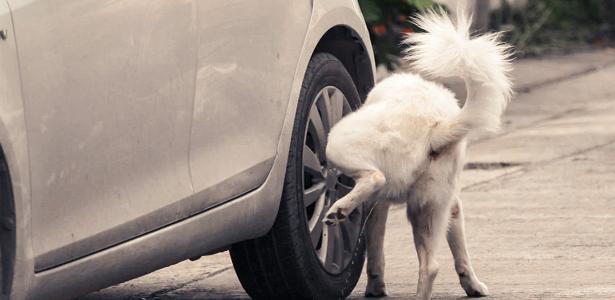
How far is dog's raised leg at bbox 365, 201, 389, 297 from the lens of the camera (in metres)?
5.48

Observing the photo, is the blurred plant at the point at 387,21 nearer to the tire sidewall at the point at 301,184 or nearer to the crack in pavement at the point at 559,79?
the crack in pavement at the point at 559,79

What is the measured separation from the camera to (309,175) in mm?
5305

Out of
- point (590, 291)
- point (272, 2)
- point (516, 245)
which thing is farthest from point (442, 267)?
point (272, 2)

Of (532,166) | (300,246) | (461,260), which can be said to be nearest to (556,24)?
(532,166)

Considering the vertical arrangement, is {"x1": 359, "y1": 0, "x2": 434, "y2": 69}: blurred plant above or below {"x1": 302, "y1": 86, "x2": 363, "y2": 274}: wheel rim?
below

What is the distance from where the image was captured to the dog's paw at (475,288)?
547 cm

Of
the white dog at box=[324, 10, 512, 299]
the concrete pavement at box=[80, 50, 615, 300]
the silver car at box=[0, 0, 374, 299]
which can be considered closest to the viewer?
the silver car at box=[0, 0, 374, 299]

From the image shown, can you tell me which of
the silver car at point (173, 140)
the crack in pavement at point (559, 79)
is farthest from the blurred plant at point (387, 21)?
the silver car at point (173, 140)

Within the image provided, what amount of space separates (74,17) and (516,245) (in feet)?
10.7

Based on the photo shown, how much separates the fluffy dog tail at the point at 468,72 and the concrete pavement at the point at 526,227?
876mm

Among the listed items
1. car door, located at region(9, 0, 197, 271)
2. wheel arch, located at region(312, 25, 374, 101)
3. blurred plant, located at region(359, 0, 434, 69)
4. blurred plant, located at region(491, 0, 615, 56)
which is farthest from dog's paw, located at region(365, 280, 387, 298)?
blurred plant, located at region(491, 0, 615, 56)

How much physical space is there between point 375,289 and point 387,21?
14.9 ft

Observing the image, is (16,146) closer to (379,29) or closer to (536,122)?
(379,29)

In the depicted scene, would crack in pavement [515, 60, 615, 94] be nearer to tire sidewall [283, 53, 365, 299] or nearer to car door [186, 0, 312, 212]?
tire sidewall [283, 53, 365, 299]
